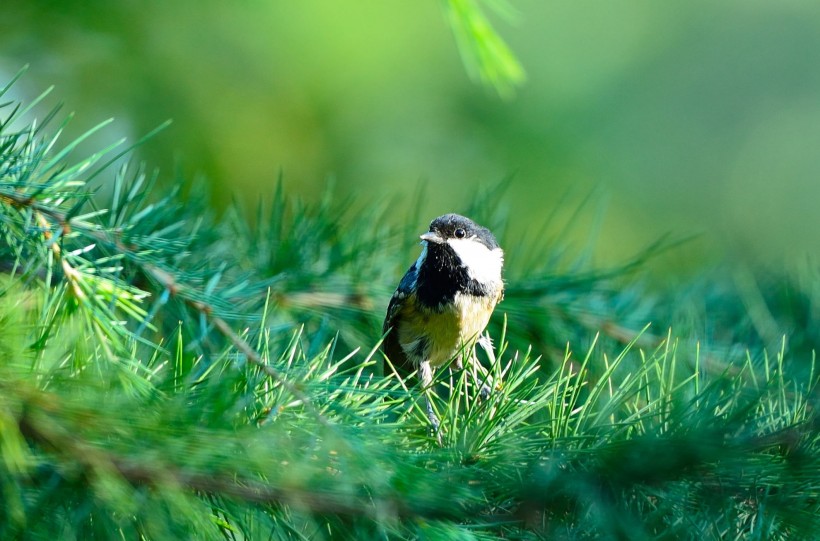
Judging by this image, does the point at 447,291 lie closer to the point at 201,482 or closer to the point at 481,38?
the point at 481,38

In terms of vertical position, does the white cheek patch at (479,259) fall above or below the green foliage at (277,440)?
below

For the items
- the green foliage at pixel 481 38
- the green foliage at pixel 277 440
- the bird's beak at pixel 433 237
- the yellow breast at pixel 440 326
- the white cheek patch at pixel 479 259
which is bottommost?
the yellow breast at pixel 440 326

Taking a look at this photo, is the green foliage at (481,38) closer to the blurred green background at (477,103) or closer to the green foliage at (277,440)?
the green foliage at (277,440)

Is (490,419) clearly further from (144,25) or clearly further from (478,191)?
(144,25)

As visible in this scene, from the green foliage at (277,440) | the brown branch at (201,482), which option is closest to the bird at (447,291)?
the green foliage at (277,440)

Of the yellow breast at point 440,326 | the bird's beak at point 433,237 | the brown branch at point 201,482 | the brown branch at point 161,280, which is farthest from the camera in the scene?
the yellow breast at point 440,326

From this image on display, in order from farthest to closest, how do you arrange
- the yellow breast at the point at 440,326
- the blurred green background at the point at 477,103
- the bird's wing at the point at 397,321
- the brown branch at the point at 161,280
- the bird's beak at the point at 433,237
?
the blurred green background at the point at 477,103
the yellow breast at the point at 440,326
the bird's beak at the point at 433,237
the bird's wing at the point at 397,321
the brown branch at the point at 161,280

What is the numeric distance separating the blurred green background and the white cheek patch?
61cm

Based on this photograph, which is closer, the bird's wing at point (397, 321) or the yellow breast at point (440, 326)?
the bird's wing at point (397, 321)

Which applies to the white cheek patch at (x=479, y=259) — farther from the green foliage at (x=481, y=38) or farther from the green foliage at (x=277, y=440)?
the green foliage at (x=277, y=440)

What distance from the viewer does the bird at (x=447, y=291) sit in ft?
9.91

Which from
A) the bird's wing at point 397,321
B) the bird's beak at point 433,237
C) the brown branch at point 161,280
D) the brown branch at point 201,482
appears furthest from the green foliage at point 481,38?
the brown branch at point 201,482

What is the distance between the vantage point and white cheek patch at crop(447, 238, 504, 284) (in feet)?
10.1

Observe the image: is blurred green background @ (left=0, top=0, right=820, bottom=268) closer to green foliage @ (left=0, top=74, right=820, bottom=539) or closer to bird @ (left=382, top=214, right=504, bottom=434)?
bird @ (left=382, top=214, right=504, bottom=434)
